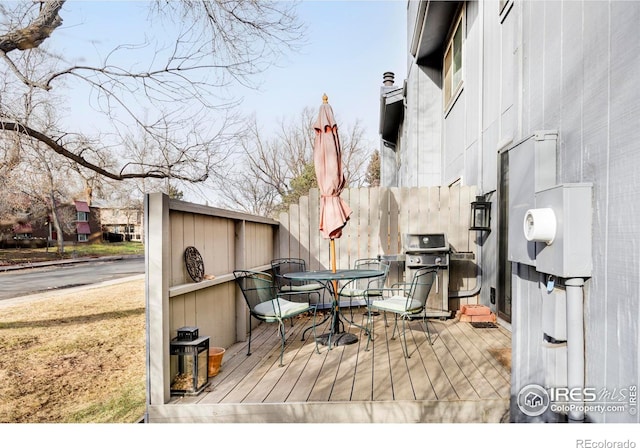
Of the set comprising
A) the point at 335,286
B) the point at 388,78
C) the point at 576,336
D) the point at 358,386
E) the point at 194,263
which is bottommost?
the point at 358,386

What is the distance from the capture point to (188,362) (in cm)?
266

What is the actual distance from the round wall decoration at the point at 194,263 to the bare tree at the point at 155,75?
127 inches

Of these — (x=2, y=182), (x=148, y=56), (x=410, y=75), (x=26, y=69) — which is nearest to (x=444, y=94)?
(x=410, y=75)

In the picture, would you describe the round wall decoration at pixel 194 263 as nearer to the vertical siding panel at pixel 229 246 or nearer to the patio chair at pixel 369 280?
the vertical siding panel at pixel 229 246

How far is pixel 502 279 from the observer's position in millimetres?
4426

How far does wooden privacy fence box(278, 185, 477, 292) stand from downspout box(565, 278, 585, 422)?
140 inches

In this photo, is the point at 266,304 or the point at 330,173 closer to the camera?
the point at 266,304

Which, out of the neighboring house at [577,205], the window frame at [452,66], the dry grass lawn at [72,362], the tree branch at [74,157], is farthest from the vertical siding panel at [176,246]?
the window frame at [452,66]

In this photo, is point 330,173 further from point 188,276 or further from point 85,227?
point 85,227

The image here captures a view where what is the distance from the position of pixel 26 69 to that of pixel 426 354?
613cm

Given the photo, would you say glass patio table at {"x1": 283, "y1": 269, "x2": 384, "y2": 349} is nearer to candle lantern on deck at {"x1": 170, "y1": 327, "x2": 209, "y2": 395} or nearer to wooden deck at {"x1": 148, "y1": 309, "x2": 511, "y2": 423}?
wooden deck at {"x1": 148, "y1": 309, "x2": 511, "y2": 423}

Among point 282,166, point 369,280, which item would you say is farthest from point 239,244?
point 282,166

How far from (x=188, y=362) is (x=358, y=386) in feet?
3.94

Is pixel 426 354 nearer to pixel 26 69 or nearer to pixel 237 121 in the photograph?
pixel 237 121
